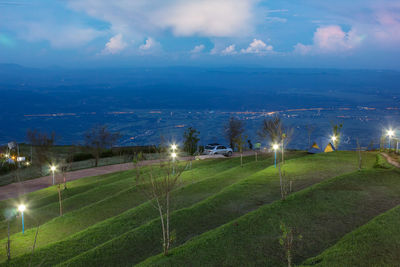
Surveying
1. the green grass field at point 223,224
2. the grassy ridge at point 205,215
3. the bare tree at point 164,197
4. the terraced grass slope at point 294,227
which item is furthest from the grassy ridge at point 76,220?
the terraced grass slope at point 294,227

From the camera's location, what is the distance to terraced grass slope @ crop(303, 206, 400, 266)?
29.8 ft

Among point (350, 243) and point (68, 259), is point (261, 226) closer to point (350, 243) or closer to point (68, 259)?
point (350, 243)

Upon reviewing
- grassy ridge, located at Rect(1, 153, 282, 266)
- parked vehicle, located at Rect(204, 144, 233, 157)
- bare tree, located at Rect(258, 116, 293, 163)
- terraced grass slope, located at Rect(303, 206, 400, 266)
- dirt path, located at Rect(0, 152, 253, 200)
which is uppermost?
bare tree, located at Rect(258, 116, 293, 163)

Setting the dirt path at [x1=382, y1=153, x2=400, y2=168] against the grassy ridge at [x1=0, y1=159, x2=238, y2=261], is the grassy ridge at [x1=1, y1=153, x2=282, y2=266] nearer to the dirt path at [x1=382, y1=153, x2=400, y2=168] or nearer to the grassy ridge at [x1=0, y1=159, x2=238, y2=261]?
the grassy ridge at [x1=0, y1=159, x2=238, y2=261]

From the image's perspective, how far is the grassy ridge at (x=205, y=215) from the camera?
37.8 feet

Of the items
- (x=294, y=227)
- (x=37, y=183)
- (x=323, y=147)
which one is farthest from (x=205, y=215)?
(x=323, y=147)

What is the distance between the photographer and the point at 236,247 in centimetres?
1068

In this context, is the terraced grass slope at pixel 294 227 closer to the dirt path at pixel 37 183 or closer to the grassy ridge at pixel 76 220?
the grassy ridge at pixel 76 220

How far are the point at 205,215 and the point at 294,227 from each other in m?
4.17

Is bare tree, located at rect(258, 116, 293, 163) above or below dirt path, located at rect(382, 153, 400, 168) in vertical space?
above

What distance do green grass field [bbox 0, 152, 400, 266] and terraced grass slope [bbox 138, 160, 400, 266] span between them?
0.11 ft

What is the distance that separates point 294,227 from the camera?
11.9 m

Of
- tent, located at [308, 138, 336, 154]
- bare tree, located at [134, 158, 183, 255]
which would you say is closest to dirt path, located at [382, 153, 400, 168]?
tent, located at [308, 138, 336, 154]

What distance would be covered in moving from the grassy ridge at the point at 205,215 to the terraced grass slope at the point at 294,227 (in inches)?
48.7
